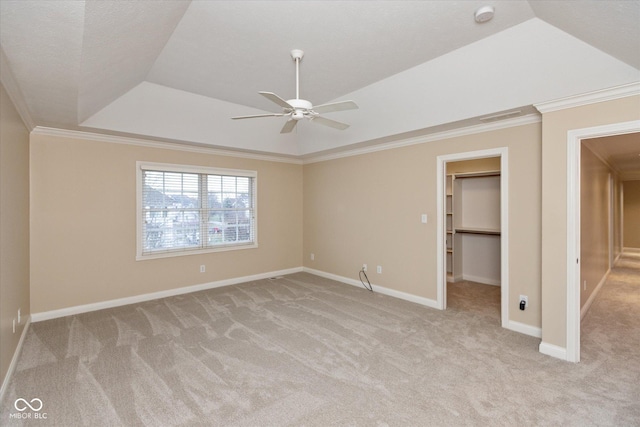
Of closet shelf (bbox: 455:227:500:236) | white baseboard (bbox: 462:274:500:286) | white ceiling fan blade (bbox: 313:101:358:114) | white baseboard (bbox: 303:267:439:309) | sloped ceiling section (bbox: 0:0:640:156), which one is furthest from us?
white baseboard (bbox: 462:274:500:286)

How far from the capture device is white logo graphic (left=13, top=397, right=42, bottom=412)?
7.02ft

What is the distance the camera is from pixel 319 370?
8.70ft

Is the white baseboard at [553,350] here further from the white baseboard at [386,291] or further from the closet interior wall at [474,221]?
the closet interior wall at [474,221]

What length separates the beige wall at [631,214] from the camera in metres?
9.03

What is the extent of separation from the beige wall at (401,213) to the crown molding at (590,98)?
1.57 ft

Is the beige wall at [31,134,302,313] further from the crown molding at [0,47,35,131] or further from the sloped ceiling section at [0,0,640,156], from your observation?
the crown molding at [0,47,35,131]

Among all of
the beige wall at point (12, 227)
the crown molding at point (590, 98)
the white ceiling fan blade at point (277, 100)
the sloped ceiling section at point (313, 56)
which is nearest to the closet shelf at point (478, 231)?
the sloped ceiling section at point (313, 56)

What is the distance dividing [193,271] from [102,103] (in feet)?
9.28

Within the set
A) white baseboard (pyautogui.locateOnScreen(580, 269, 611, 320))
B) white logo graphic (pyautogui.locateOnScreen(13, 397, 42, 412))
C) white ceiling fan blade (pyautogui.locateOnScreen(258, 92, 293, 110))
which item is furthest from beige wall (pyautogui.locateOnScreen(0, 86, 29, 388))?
white baseboard (pyautogui.locateOnScreen(580, 269, 611, 320))

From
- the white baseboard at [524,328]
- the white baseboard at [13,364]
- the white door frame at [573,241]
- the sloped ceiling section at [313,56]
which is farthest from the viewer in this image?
the white baseboard at [524,328]

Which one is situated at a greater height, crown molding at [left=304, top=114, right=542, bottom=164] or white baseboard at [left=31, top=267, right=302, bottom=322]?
crown molding at [left=304, top=114, right=542, bottom=164]

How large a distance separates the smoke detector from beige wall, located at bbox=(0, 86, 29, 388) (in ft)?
12.7

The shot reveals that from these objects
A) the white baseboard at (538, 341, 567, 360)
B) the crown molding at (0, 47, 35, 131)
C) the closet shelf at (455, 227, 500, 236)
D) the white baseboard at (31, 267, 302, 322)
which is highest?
the crown molding at (0, 47, 35, 131)

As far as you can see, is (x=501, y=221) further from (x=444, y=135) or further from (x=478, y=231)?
(x=478, y=231)
